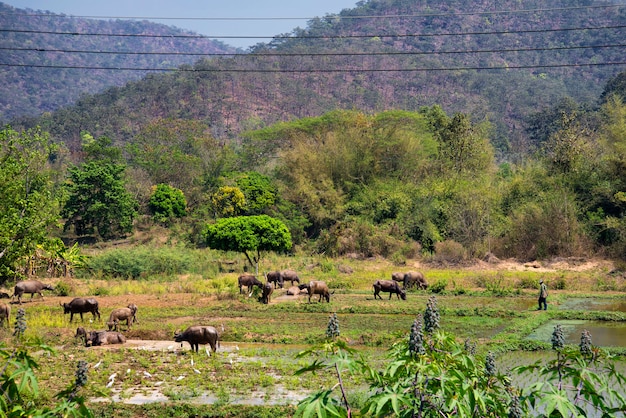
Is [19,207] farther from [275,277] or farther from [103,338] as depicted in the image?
[275,277]

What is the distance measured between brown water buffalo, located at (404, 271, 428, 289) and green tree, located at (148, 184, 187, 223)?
2497cm

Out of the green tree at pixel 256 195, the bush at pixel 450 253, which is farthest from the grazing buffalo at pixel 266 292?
the green tree at pixel 256 195

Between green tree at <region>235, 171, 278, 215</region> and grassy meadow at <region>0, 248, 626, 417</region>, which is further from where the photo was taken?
green tree at <region>235, 171, 278, 215</region>

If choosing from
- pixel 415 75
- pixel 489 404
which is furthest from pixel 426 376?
pixel 415 75

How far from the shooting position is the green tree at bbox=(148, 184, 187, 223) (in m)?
48.2

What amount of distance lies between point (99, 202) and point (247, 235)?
55.4 feet

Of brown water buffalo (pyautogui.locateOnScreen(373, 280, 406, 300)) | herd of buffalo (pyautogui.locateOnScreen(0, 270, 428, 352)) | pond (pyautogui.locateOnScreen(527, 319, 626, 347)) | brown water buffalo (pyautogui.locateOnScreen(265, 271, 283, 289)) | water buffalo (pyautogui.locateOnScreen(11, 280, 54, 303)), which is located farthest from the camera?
brown water buffalo (pyautogui.locateOnScreen(265, 271, 283, 289))

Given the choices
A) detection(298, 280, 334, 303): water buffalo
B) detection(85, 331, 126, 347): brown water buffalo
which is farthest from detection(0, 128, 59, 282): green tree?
detection(298, 280, 334, 303): water buffalo

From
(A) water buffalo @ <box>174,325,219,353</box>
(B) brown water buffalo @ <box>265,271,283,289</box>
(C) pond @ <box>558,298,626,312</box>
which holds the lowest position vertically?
(C) pond @ <box>558,298,626,312</box>

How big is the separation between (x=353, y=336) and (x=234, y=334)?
343cm

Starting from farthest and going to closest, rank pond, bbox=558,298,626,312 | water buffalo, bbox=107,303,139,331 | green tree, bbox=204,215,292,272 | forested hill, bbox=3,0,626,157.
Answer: forested hill, bbox=3,0,626,157 → green tree, bbox=204,215,292,272 → pond, bbox=558,298,626,312 → water buffalo, bbox=107,303,139,331

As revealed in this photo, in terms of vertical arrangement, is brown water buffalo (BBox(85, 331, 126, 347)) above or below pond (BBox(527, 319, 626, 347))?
above

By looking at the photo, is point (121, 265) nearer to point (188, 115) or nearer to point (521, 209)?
point (521, 209)

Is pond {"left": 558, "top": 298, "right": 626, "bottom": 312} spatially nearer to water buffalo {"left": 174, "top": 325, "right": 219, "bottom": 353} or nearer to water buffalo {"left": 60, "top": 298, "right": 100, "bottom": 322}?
water buffalo {"left": 174, "top": 325, "right": 219, "bottom": 353}
